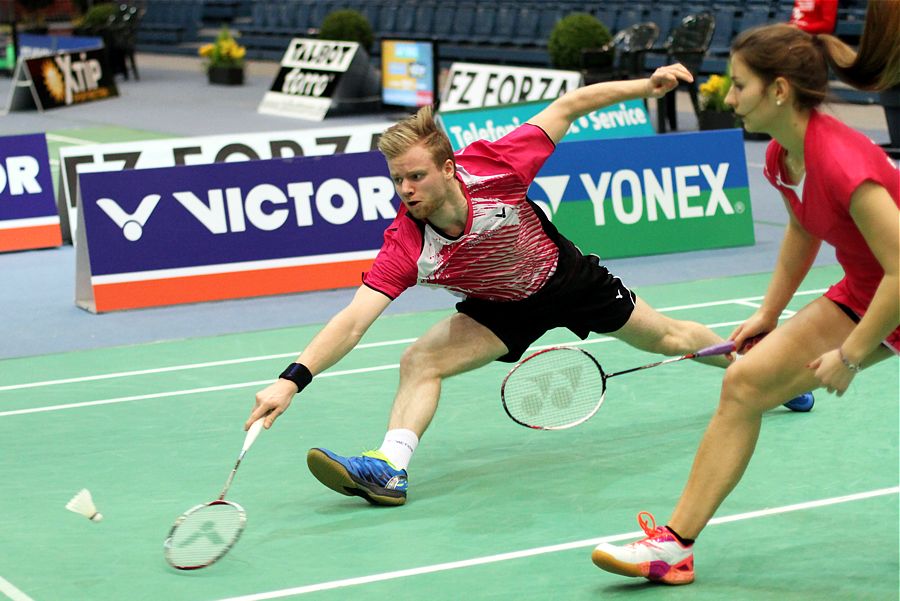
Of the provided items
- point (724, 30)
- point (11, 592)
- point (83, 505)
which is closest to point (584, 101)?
point (83, 505)

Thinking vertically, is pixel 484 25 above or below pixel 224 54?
above

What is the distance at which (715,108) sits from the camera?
13977mm

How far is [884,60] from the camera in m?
3.33

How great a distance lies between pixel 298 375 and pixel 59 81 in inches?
691

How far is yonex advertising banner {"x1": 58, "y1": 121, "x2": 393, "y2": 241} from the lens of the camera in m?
9.03

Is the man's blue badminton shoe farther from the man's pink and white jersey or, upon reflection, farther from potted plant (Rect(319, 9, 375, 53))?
potted plant (Rect(319, 9, 375, 53))

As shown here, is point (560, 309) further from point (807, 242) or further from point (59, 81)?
point (59, 81)

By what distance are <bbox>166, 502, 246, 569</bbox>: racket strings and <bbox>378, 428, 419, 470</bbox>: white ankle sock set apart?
71 cm

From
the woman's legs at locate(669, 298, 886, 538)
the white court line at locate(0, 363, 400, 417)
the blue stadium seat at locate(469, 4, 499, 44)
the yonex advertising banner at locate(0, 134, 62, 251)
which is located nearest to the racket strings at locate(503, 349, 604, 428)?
the woman's legs at locate(669, 298, 886, 538)

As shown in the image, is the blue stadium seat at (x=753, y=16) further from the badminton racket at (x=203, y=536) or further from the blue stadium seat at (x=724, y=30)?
the badminton racket at (x=203, y=536)

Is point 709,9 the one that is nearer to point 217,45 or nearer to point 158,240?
point 217,45

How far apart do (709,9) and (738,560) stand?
17.1 metres

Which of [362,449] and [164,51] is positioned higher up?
[362,449]

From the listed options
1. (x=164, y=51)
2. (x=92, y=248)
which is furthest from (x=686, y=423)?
(x=164, y=51)
